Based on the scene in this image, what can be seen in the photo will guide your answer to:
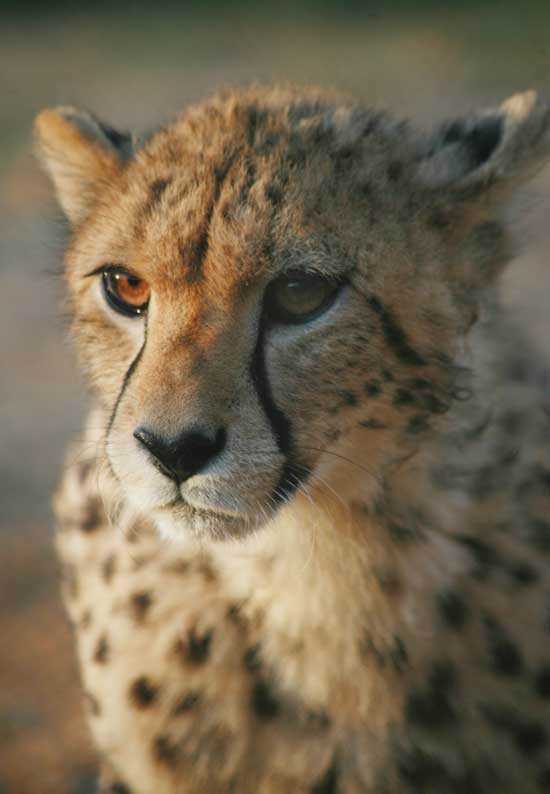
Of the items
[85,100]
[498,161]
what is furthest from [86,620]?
[85,100]

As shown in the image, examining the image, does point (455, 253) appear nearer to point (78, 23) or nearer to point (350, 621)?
point (350, 621)

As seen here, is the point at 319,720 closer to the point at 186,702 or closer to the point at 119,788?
the point at 186,702

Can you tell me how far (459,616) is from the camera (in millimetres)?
1735

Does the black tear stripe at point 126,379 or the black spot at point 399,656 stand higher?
the black tear stripe at point 126,379

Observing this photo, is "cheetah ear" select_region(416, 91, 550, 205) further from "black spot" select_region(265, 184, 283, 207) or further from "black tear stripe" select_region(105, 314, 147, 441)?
"black tear stripe" select_region(105, 314, 147, 441)

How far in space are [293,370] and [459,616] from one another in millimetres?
551

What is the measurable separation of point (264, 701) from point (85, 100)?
21.7 feet

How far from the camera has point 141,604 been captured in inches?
72.7

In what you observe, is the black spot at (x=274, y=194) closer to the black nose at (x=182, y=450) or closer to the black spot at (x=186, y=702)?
the black nose at (x=182, y=450)

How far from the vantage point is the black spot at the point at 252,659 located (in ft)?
5.80

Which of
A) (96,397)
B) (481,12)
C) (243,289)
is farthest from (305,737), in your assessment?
(481,12)

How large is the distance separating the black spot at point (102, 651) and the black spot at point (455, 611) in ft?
1.89

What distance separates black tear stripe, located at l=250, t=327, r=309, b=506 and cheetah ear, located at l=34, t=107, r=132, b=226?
1.57 feet

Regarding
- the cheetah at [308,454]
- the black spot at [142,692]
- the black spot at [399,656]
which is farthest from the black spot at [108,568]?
the black spot at [399,656]
